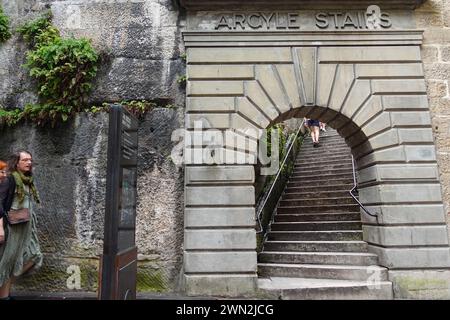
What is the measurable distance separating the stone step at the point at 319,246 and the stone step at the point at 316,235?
332 millimetres

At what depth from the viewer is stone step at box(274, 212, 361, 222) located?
7729mm

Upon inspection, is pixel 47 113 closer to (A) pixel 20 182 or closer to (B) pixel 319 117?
(A) pixel 20 182

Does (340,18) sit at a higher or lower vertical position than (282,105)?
higher

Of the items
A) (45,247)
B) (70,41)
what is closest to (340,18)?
(70,41)

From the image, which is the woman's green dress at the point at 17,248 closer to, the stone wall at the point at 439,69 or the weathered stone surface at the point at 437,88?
the stone wall at the point at 439,69

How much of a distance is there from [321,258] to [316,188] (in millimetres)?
2997

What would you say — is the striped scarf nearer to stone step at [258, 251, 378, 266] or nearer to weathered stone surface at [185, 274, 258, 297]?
weathered stone surface at [185, 274, 258, 297]

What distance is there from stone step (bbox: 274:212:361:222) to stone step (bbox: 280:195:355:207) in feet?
1.76

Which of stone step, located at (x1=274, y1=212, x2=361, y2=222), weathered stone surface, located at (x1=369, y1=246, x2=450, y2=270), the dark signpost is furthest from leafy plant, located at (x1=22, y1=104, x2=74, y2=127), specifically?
weathered stone surface, located at (x1=369, y1=246, x2=450, y2=270)

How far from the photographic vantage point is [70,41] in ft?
20.9

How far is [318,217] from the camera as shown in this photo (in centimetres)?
811

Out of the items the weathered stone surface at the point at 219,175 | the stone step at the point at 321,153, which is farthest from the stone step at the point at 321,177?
the weathered stone surface at the point at 219,175
